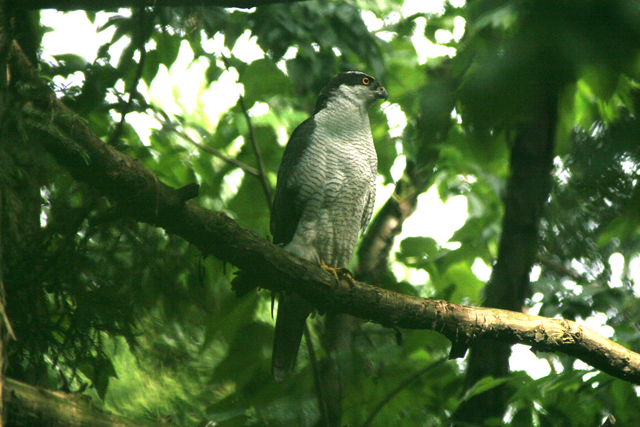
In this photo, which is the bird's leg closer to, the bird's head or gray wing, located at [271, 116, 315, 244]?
gray wing, located at [271, 116, 315, 244]

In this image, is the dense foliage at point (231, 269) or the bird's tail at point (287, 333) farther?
the bird's tail at point (287, 333)

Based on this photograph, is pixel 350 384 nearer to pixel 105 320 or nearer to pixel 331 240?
pixel 331 240

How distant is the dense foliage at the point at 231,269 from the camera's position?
8.21 feet

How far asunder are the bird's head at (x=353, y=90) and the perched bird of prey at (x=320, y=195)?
1.21 feet

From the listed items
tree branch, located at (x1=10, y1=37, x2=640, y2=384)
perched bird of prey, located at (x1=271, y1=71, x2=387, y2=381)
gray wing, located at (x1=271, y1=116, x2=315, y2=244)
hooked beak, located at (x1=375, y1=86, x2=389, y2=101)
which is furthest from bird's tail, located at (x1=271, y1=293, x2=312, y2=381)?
hooked beak, located at (x1=375, y1=86, x2=389, y2=101)

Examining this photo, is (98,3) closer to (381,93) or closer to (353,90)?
(353,90)

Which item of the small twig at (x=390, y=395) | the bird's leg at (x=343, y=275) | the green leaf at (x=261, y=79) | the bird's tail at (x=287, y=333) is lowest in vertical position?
the small twig at (x=390, y=395)

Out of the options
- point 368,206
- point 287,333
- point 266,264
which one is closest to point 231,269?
point 287,333

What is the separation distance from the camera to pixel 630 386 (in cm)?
297

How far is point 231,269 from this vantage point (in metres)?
3.71

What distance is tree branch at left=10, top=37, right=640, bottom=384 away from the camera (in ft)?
7.64

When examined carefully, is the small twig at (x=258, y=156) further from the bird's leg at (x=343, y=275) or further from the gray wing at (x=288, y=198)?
the bird's leg at (x=343, y=275)

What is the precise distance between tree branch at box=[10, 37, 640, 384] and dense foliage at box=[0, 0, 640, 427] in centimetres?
12

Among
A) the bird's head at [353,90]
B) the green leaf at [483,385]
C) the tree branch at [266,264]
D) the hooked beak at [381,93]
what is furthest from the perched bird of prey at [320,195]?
the green leaf at [483,385]
